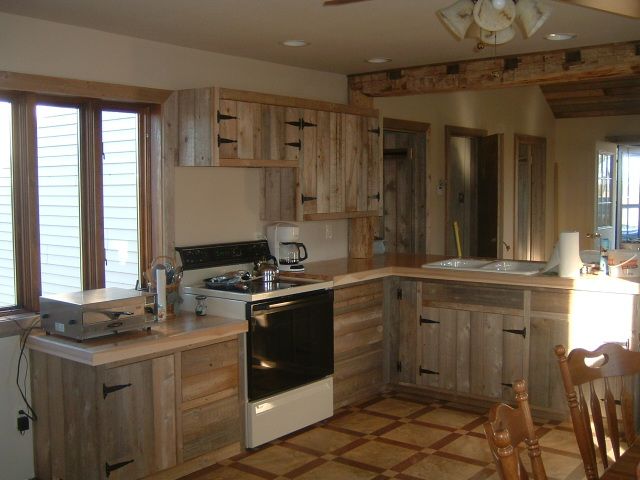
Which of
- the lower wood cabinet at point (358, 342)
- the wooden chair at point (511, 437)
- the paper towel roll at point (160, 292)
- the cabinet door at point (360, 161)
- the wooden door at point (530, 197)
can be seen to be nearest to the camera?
the wooden chair at point (511, 437)

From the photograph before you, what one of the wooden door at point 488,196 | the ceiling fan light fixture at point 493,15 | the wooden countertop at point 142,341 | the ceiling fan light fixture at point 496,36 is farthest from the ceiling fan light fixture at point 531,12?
the wooden door at point 488,196

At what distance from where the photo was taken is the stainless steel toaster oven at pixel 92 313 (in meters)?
3.43

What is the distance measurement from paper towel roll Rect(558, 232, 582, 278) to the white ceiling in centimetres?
119

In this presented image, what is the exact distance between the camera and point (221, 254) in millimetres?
4625

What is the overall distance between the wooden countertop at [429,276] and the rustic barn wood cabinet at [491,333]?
0.16 ft

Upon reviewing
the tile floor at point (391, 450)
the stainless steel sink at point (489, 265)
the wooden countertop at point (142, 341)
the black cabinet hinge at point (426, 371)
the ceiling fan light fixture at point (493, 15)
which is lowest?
the tile floor at point (391, 450)

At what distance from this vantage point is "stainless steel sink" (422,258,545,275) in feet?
15.7

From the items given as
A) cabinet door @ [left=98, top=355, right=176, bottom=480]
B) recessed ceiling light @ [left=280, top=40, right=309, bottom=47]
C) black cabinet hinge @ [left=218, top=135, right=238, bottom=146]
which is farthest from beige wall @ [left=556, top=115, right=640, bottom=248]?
cabinet door @ [left=98, top=355, right=176, bottom=480]

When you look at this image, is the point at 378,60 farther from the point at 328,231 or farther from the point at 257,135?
the point at 328,231

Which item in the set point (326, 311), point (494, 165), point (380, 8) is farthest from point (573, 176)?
point (380, 8)

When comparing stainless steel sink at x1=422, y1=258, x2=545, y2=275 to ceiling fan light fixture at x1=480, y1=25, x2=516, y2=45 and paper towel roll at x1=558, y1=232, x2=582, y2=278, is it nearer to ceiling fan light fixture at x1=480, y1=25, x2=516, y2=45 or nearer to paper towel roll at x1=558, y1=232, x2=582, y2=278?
paper towel roll at x1=558, y1=232, x2=582, y2=278

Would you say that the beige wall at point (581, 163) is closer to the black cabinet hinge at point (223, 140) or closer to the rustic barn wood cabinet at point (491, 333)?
the rustic barn wood cabinet at point (491, 333)

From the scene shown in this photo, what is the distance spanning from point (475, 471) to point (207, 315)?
67.2 inches

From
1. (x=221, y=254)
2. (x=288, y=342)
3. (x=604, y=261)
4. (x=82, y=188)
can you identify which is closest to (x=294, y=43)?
(x=221, y=254)
